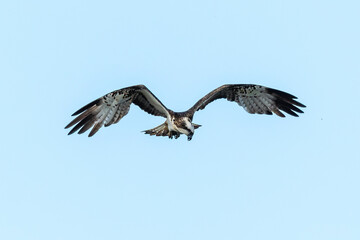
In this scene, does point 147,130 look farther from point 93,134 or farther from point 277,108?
point 277,108

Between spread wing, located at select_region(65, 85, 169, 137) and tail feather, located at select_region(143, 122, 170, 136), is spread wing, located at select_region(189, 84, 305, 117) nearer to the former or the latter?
tail feather, located at select_region(143, 122, 170, 136)

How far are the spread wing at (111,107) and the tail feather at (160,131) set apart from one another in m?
0.45

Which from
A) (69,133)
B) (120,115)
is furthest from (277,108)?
(69,133)

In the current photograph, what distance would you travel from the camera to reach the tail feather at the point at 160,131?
1518cm

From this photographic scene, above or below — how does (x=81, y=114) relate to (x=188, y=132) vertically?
above

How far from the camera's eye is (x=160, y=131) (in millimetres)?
15219

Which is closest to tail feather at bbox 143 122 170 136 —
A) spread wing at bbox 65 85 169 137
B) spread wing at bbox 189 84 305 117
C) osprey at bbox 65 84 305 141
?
osprey at bbox 65 84 305 141

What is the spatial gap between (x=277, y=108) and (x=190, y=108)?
8.03ft

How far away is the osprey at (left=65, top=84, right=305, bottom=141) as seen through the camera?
46.8 feet

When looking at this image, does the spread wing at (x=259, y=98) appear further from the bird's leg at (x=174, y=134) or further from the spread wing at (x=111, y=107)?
the spread wing at (x=111, y=107)

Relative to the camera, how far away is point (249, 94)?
16406 mm

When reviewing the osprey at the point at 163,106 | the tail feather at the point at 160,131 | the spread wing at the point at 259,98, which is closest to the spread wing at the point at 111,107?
the osprey at the point at 163,106

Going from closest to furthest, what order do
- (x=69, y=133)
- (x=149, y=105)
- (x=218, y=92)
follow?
(x=69, y=133) → (x=149, y=105) → (x=218, y=92)

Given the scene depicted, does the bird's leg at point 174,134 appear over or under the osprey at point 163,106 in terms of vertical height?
under
